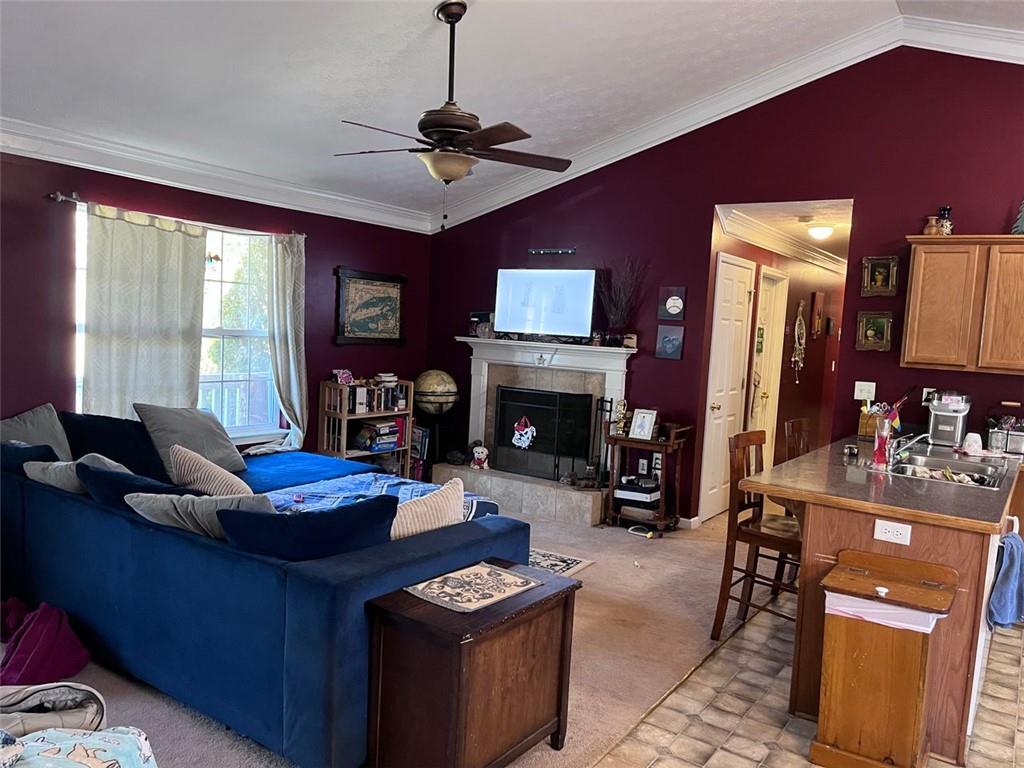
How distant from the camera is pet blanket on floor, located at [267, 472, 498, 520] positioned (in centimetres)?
403

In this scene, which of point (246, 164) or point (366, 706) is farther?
point (246, 164)

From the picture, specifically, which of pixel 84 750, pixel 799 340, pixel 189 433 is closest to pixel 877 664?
pixel 84 750

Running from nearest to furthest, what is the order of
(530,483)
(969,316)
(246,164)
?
(969,316) < (246,164) < (530,483)

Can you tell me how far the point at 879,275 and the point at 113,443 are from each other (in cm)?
480

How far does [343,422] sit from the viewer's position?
19.5 ft

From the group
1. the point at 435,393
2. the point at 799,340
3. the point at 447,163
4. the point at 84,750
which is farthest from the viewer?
the point at 799,340

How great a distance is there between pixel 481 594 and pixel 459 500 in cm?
64

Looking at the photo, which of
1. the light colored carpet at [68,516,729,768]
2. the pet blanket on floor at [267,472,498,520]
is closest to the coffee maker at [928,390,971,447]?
the light colored carpet at [68,516,729,768]

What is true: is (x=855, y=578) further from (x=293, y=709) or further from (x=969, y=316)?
(x=969, y=316)

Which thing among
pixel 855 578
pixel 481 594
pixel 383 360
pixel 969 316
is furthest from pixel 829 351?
pixel 481 594

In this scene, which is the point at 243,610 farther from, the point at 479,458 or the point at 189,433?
the point at 479,458

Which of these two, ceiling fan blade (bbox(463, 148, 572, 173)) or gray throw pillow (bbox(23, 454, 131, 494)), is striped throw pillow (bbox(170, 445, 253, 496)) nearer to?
gray throw pillow (bbox(23, 454, 131, 494))

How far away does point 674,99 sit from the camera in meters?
5.20

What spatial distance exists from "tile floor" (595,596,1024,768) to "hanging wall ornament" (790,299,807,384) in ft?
14.8
